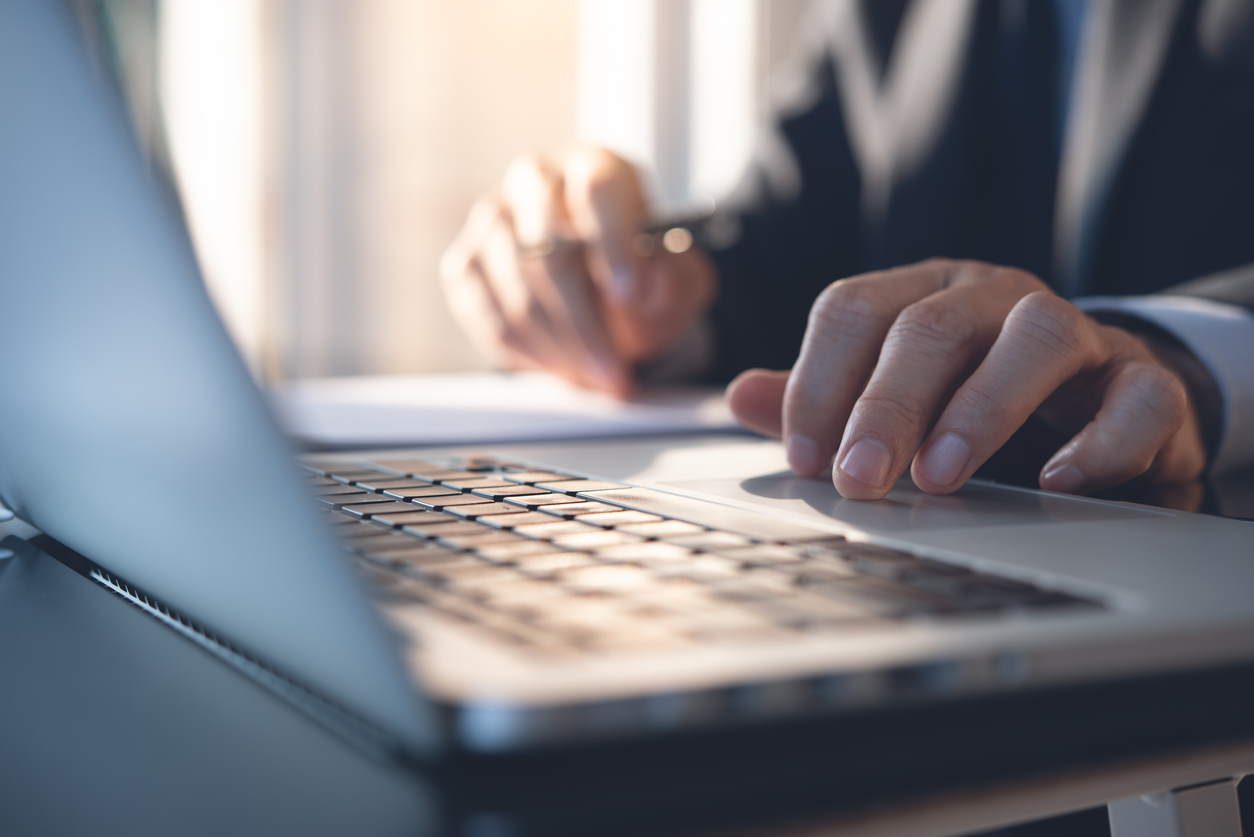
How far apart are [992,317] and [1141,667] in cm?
26

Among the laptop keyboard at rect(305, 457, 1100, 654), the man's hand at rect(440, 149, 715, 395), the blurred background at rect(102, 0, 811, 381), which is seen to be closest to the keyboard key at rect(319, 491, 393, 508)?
the laptop keyboard at rect(305, 457, 1100, 654)

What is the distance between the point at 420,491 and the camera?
38 centimetres

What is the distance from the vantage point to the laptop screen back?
0.17m

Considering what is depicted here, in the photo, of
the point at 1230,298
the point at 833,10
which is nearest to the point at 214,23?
the point at 833,10

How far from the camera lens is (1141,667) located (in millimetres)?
201

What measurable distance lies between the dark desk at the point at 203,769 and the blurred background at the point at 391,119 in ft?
5.73

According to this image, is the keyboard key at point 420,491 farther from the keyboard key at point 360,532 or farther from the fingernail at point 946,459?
the fingernail at point 946,459

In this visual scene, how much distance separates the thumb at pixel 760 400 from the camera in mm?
517

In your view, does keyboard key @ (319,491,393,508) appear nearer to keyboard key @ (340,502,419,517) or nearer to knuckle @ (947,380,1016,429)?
keyboard key @ (340,502,419,517)

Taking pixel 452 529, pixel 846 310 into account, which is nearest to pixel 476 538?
pixel 452 529

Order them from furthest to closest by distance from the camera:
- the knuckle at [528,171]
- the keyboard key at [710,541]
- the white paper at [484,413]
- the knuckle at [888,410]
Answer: the knuckle at [528,171]
the white paper at [484,413]
the knuckle at [888,410]
the keyboard key at [710,541]

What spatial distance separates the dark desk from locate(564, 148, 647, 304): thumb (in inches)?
27.1

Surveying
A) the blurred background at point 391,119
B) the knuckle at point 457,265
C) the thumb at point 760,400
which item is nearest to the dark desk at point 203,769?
the thumb at point 760,400

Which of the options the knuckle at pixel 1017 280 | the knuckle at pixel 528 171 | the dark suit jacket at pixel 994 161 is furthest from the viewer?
the knuckle at pixel 528 171
